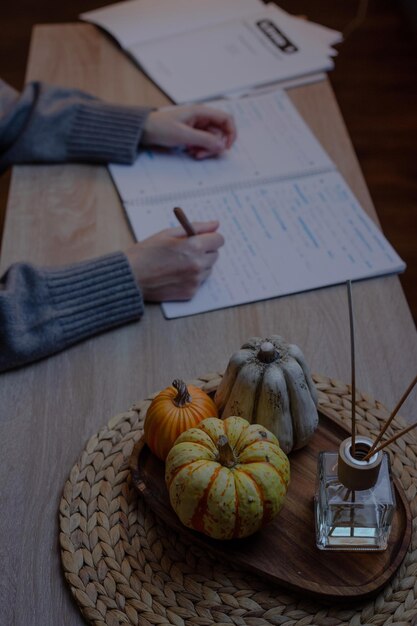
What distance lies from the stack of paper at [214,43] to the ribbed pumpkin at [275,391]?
2.47 ft

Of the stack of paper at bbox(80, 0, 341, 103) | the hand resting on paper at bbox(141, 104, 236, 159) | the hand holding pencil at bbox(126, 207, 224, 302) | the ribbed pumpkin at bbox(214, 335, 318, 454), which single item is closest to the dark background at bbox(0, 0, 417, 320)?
the stack of paper at bbox(80, 0, 341, 103)

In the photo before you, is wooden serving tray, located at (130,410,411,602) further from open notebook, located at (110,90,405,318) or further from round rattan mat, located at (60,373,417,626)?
open notebook, located at (110,90,405,318)

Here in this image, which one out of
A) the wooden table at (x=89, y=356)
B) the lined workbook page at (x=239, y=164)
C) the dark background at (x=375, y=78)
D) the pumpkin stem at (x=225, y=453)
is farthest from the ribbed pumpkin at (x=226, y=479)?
the dark background at (x=375, y=78)

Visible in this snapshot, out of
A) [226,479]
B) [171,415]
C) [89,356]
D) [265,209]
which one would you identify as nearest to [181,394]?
[171,415]

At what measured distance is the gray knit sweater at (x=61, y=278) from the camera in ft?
3.52

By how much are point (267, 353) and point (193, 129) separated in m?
0.62

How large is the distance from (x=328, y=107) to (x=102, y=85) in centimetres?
41

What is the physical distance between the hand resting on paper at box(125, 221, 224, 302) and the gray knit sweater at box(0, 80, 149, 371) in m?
0.02

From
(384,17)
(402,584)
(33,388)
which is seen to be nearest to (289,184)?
(33,388)

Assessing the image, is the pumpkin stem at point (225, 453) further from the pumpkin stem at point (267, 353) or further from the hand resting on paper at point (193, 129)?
the hand resting on paper at point (193, 129)

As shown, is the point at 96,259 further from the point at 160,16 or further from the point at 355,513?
the point at 160,16

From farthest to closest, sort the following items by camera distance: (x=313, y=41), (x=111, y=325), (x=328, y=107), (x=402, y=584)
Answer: (x=313, y=41), (x=328, y=107), (x=111, y=325), (x=402, y=584)

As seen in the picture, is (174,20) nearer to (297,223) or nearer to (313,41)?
(313,41)

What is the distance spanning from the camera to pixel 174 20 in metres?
1.69
